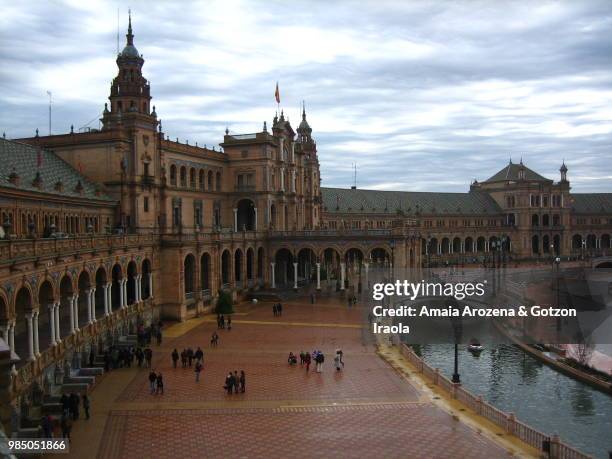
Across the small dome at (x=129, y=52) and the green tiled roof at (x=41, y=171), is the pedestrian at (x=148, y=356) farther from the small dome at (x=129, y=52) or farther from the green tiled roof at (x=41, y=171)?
the small dome at (x=129, y=52)

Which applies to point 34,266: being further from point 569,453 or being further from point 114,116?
point 114,116

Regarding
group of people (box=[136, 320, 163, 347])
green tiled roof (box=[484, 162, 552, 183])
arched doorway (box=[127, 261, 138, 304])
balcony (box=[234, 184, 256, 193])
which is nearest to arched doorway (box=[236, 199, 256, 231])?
balcony (box=[234, 184, 256, 193])

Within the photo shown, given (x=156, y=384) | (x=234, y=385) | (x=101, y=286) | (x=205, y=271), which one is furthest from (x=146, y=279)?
(x=234, y=385)

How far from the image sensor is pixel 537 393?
3838cm

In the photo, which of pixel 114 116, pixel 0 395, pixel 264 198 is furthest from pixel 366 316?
pixel 0 395

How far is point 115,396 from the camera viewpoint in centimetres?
3294

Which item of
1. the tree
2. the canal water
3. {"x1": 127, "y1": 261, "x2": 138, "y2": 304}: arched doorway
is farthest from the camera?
the tree

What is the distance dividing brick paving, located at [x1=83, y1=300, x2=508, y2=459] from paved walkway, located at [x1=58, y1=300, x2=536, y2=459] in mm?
44

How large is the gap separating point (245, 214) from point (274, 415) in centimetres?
5564

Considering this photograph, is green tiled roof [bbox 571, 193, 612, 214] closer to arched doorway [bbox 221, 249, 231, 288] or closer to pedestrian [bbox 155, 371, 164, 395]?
arched doorway [bbox 221, 249, 231, 288]

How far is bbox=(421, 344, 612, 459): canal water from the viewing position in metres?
31.9

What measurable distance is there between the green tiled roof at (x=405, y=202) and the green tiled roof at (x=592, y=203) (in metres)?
21.1

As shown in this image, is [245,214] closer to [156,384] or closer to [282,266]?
[282,266]

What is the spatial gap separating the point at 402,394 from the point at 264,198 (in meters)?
49.6
